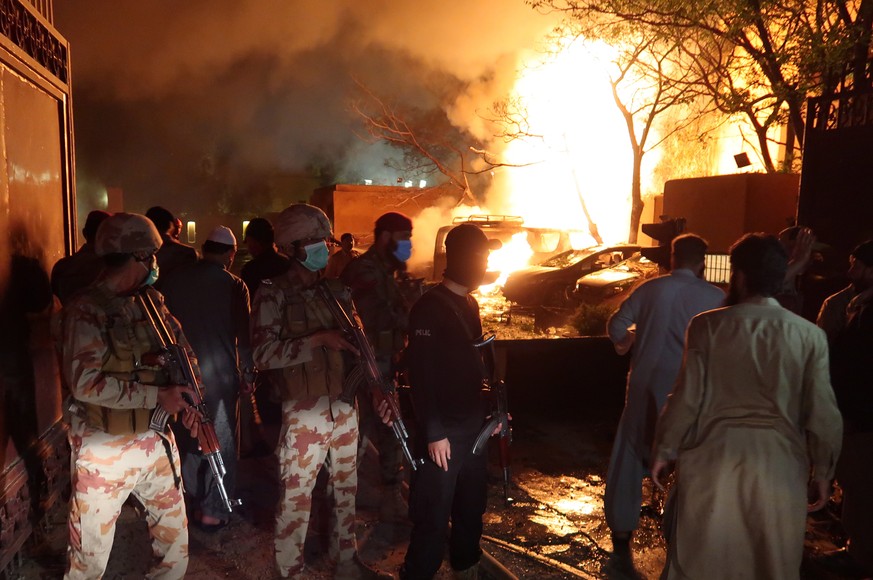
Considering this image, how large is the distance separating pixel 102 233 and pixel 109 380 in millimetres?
630

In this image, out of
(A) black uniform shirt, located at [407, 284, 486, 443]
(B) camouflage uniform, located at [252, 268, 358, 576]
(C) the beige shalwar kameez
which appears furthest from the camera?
(B) camouflage uniform, located at [252, 268, 358, 576]

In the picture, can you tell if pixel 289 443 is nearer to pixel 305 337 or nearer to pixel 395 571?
pixel 305 337

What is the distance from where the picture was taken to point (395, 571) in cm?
346

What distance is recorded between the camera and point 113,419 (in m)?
2.55

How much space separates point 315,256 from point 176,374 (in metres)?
0.86

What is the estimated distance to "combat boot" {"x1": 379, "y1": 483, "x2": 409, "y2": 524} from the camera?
4.04m

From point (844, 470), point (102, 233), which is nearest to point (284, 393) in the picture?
point (102, 233)

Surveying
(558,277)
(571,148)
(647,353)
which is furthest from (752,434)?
(571,148)

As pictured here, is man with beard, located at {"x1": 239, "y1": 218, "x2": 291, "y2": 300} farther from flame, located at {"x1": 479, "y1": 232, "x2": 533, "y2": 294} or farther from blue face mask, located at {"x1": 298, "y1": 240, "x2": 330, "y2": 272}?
flame, located at {"x1": 479, "y1": 232, "x2": 533, "y2": 294}

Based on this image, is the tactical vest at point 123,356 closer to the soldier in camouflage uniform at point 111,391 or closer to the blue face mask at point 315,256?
the soldier in camouflage uniform at point 111,391

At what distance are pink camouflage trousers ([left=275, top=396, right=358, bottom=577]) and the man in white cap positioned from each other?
909 millimetres

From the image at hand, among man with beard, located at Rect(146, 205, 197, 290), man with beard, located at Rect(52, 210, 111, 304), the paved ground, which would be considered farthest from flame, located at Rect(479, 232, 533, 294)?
man with beard, located at Rect(52, 210, 111, 304)

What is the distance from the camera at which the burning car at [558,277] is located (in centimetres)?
1257

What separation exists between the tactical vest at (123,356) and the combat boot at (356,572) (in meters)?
1.29
